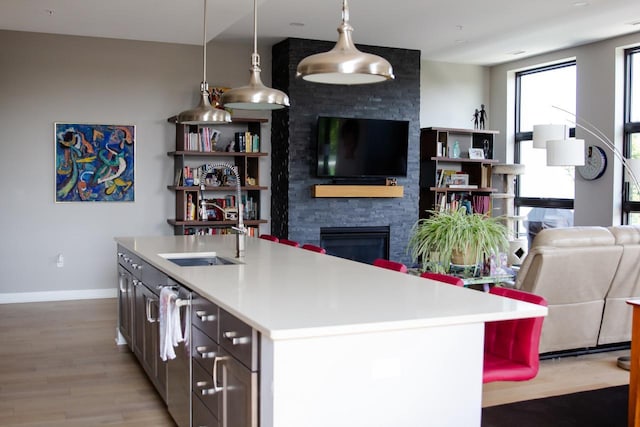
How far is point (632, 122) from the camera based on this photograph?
775 cm

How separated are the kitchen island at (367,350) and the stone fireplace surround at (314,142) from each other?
4994 millimetres

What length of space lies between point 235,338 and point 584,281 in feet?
10.4

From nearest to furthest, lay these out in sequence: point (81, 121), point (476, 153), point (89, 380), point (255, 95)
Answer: point (255, 95), point (89, 380), point (81, 121), point (476, 153)

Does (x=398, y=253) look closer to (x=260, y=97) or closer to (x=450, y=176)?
(x=450, y=176)

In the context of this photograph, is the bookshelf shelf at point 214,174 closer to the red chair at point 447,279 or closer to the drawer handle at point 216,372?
the red chair at point 447,279

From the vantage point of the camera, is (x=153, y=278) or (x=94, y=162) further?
(x=94, y=162)

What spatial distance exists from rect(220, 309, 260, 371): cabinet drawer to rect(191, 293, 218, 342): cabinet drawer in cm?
10

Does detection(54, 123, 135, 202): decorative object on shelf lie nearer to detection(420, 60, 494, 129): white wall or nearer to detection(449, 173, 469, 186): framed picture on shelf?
detection(420, 60, 494, 129): white wall

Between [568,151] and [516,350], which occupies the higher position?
[568,151]

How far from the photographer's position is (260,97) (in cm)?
379


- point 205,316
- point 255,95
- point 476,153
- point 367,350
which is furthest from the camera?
point 476,153

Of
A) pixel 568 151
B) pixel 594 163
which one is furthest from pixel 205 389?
pixel 594 163

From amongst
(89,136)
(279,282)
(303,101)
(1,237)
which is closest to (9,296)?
(1,237)

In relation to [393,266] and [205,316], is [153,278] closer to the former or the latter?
[205,316]
